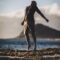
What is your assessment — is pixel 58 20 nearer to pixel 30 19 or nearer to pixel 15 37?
pixel 30 19

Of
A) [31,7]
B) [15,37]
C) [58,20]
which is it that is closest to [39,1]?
[31,7]

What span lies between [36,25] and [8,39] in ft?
0.96

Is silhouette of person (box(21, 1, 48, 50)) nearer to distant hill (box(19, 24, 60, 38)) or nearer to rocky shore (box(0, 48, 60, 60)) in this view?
distant hill (box(19, 24, 60, 38))

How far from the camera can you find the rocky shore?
226cm

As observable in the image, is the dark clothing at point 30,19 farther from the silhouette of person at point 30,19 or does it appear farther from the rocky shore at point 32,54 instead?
the rocky shore at point 32,54

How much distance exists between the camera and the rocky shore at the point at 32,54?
88.8 inches

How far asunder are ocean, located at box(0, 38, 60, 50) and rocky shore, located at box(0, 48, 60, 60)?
30 millimetres

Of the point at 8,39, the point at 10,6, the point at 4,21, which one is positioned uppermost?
the point at 10,6

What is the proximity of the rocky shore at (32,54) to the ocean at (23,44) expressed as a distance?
1.2 inches

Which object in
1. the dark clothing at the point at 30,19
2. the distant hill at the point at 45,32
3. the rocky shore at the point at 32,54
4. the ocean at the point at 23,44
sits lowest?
the rocky shore at the point at 32,54

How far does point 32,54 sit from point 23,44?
124 mm

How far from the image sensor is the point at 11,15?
2.33m

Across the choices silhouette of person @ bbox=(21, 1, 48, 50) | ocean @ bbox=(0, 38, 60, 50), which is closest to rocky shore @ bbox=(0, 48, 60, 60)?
ocean @ bbox=(0, 38, 60, 50)

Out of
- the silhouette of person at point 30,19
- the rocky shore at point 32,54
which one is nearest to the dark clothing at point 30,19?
the silhouette of person at point 30,19
